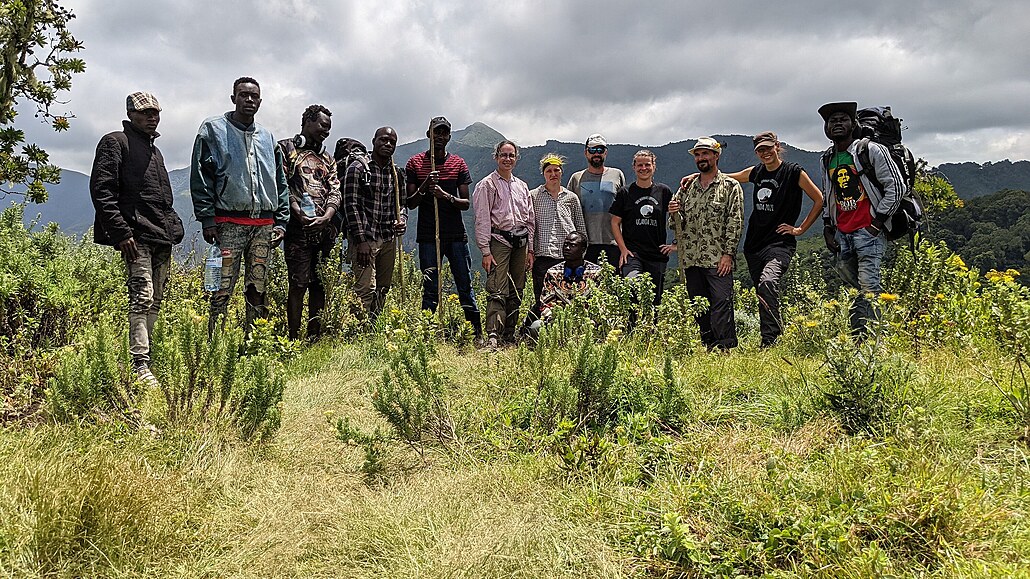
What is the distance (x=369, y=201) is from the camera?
238 inches

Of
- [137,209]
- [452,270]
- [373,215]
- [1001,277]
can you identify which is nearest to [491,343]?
[452,270]

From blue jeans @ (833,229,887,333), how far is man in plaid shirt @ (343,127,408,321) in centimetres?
414

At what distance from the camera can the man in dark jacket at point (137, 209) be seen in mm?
4098

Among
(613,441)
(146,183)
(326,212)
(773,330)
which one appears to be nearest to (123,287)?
(146,183)

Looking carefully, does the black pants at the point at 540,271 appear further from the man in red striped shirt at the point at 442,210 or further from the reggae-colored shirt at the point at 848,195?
the reggae-colored shirt at the point at 848,195

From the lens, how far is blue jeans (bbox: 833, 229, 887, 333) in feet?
16.0

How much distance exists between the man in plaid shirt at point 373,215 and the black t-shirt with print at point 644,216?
2275mm

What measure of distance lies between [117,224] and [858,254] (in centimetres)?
555

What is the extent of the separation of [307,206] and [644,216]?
3.27 meters

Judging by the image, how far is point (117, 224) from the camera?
13.3 ft

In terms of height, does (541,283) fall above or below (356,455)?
above

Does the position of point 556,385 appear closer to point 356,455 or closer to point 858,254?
point 356,455

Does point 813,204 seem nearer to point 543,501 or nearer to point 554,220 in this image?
→ point 554,220

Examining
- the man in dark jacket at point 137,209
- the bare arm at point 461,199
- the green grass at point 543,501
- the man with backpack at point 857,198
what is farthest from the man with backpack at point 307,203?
the man with backpack at point 857,198
